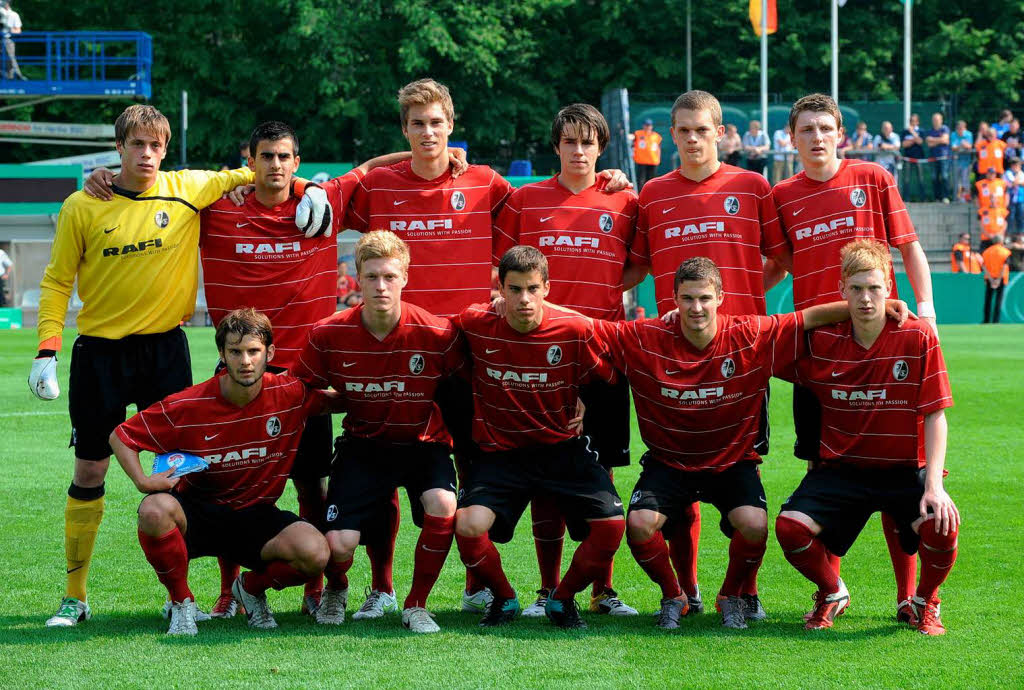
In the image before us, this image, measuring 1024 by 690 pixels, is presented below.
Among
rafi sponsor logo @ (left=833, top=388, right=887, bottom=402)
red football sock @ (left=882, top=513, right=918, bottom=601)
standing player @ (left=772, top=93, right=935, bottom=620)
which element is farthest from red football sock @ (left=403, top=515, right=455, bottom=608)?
red football sock @ (left=882, top=513, right=918, bottom=601)

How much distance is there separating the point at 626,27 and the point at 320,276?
33616 mm

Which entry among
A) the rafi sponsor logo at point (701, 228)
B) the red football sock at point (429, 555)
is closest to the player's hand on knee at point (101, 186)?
the red football sock at point (429, 555)

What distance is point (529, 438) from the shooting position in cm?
584

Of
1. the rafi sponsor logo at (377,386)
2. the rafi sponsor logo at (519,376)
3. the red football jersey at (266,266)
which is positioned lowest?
the rafi sponsor logo at (377,386)

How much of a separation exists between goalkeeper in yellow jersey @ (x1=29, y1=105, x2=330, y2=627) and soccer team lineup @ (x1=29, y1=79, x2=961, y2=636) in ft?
0.04

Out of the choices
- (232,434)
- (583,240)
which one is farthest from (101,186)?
(583,240)

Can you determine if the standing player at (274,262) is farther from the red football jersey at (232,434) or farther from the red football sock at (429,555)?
the red football sock at (429,555)

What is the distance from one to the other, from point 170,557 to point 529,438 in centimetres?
161

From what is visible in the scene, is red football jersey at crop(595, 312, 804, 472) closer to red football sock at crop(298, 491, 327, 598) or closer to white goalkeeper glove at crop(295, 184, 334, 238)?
white goalkeeper glove at crop(295, 184, 334, 238)

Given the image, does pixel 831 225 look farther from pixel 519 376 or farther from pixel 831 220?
pixel 519 376

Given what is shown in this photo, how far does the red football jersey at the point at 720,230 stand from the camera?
608 cm

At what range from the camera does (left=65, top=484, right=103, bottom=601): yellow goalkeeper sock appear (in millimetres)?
5836

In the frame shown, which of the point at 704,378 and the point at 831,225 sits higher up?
the point at 831,225

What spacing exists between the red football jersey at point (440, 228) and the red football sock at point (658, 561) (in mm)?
1441
